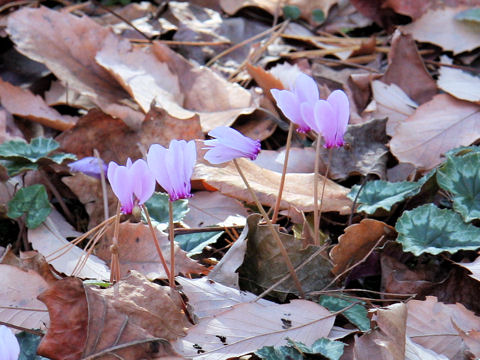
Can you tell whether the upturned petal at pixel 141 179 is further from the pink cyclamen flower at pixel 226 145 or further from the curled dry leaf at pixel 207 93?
the curled dry leaf at pixel 207 93

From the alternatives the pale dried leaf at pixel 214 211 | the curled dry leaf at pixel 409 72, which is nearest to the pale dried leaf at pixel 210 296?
the pale dried leaf at pixel 214 211

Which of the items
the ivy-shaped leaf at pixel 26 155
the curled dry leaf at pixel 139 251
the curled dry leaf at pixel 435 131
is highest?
the curled dry leaf at pixel 435 131

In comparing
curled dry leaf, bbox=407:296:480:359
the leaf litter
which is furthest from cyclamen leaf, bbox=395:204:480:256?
curled dry leaf, bbox=407:296:480:359

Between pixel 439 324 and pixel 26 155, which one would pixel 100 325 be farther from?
pixel 26 155

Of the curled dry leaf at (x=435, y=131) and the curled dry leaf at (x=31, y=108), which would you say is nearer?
the curled dry leaf at (x=435, y=131)

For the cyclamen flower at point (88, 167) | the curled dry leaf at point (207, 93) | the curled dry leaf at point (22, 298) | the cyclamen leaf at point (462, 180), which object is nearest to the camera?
the curled dry leaf at point (22, 298)

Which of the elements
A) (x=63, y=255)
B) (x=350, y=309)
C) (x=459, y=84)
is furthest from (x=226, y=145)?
(x=459, y=84)
